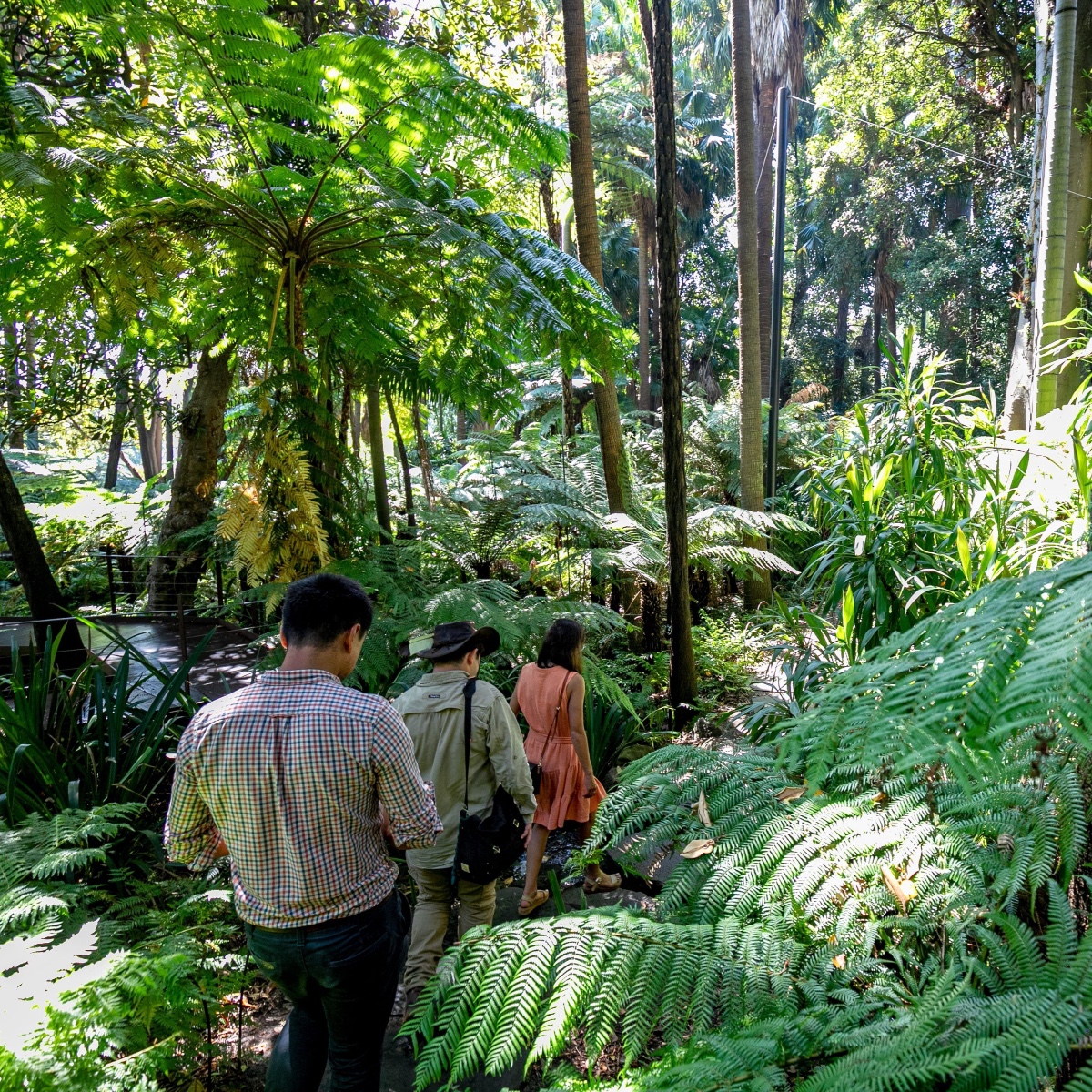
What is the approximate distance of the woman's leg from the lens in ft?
12.9

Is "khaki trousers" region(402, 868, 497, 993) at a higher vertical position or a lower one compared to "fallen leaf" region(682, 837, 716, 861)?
lower

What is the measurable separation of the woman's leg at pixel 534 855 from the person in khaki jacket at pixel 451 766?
0.61m

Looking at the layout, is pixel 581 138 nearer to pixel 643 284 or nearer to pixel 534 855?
pixel 534 855

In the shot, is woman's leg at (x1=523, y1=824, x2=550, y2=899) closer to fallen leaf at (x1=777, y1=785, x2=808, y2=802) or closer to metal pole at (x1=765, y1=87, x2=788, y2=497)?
fallen leaf at (x1=777, y1=785, x2=808, y2=802)

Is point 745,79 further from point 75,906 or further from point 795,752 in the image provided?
point 75,906

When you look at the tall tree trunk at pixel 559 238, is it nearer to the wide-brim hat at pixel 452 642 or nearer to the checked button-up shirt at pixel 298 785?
the wide-brim hat at pixel 452 642

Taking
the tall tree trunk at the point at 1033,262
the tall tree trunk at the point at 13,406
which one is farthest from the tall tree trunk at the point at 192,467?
the tall tree trunk at the point at 1033,262

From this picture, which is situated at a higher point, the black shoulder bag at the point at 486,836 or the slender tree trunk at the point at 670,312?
the slender tree trunk at the point at 670,312

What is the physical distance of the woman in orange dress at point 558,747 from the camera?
13.1ft

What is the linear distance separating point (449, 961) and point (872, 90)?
1842 centimetres

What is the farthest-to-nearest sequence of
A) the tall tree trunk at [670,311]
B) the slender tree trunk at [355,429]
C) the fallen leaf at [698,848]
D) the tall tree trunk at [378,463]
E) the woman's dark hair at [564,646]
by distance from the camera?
the tall tree trunk at [378,463]
the slender tree trunk at [355,429]
the tall tree trunk at [670,311]
the woman's dark hair at [564,646]
the fallen leaf at [698,848]

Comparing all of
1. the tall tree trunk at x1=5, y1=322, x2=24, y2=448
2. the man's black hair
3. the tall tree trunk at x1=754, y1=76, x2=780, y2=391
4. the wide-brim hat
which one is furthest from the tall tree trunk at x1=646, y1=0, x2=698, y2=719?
the tall tree trunk at x1=754, y1=76, x2=780, y2=391

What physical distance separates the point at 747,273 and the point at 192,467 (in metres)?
7.30

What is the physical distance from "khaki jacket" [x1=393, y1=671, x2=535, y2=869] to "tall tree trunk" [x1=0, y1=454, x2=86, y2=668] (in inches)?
167
